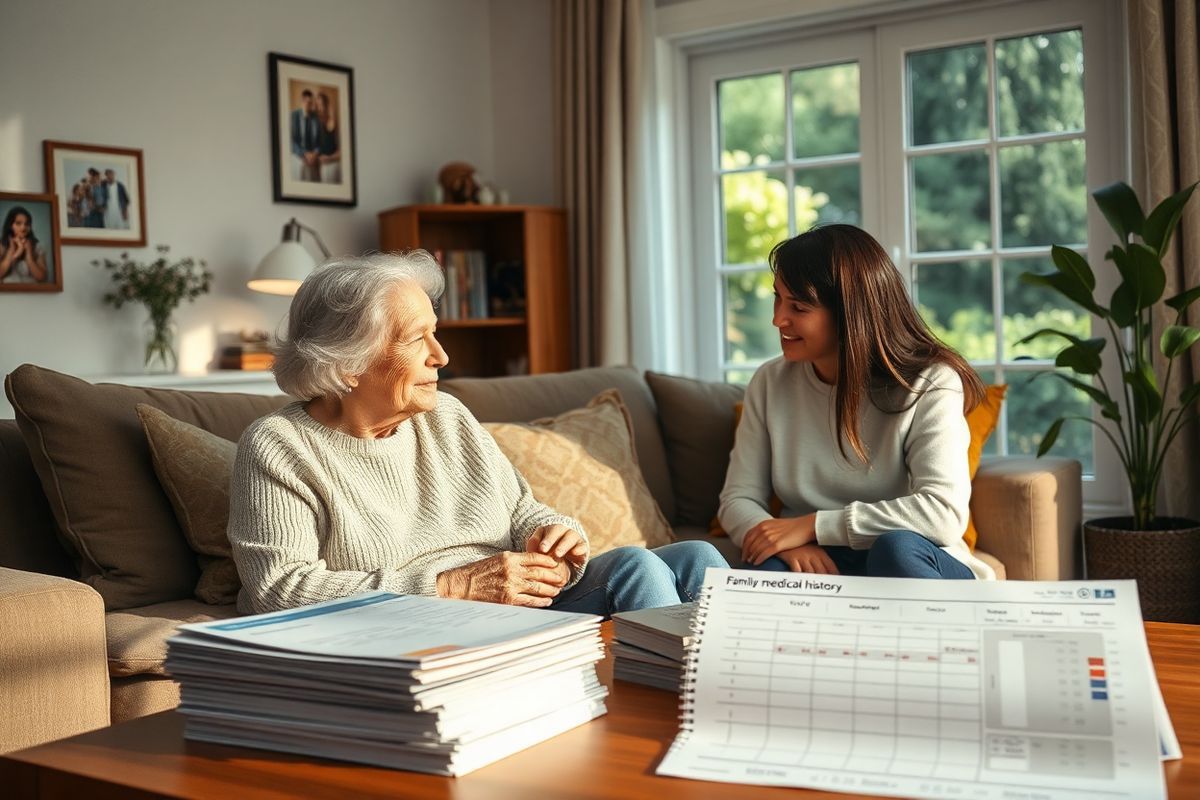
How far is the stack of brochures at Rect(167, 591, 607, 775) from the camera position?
0.92 m

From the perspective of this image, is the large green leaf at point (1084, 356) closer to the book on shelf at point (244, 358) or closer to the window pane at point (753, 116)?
the window pane at point (753, 116)

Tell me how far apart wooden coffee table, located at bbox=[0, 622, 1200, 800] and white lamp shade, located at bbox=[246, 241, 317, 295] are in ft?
9.53

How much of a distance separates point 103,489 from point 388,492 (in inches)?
22.6

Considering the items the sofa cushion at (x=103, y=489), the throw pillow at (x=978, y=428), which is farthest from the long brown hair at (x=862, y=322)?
the sofa cushion at (x=103, y=489)

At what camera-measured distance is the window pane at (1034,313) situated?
3.91 metres

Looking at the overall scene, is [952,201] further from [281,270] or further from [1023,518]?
[281,270]

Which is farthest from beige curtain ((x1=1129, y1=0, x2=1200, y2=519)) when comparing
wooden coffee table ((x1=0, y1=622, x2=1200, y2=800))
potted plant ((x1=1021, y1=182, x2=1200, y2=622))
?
wooden coffee table ((x1=0, y1=622, x2=1200, y2=800))

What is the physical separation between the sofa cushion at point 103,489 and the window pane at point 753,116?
9.47ft

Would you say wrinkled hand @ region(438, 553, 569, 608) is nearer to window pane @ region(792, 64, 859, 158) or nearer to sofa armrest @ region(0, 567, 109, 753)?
sofa armrest @ region(0, 567, 109, 753)

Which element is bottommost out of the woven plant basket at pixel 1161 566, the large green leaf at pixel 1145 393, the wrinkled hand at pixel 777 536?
the woven plant basket at pixel 1161 566

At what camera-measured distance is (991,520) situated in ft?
9.07

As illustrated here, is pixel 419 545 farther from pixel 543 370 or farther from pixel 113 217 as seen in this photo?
pixel 543 370

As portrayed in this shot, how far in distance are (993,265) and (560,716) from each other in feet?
11.1

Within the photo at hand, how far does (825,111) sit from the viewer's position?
432cm
